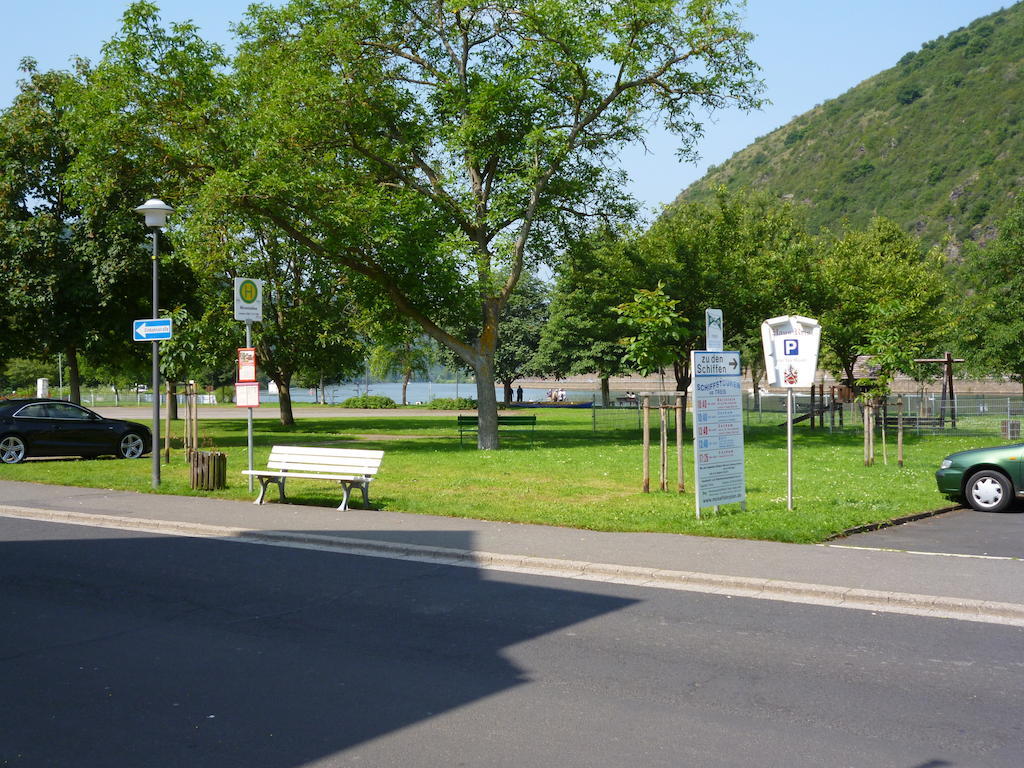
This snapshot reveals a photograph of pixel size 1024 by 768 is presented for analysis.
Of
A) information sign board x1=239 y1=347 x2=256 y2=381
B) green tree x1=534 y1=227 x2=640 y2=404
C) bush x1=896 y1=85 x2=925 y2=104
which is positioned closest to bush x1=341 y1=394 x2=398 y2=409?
green tree x1=534 y1=227 x2=640 y2=404

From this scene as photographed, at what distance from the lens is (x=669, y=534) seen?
11.1 metres

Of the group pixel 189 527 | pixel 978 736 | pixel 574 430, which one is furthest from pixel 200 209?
pixel 978 736

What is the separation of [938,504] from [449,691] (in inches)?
420

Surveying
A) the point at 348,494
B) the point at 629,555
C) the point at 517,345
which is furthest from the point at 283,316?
the point at 517,345

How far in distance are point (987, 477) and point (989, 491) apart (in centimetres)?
21

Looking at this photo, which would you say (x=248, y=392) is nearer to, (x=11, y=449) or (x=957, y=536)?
(x=11, y=449)

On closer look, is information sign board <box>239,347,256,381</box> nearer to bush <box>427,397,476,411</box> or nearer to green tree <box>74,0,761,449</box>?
green tree <box>74,0,761,449</box>

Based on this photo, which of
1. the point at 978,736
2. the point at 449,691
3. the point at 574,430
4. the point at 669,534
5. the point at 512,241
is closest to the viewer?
the point at 978,736

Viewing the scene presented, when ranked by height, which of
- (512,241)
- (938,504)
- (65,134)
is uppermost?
(65,134)

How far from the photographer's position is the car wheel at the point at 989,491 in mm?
13836

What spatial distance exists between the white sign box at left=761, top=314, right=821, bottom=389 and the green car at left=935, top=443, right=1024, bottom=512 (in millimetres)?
3079

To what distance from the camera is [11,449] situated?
2062 centimetres

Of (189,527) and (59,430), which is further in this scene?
(59,430)

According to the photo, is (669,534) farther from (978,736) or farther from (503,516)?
(978,736)
